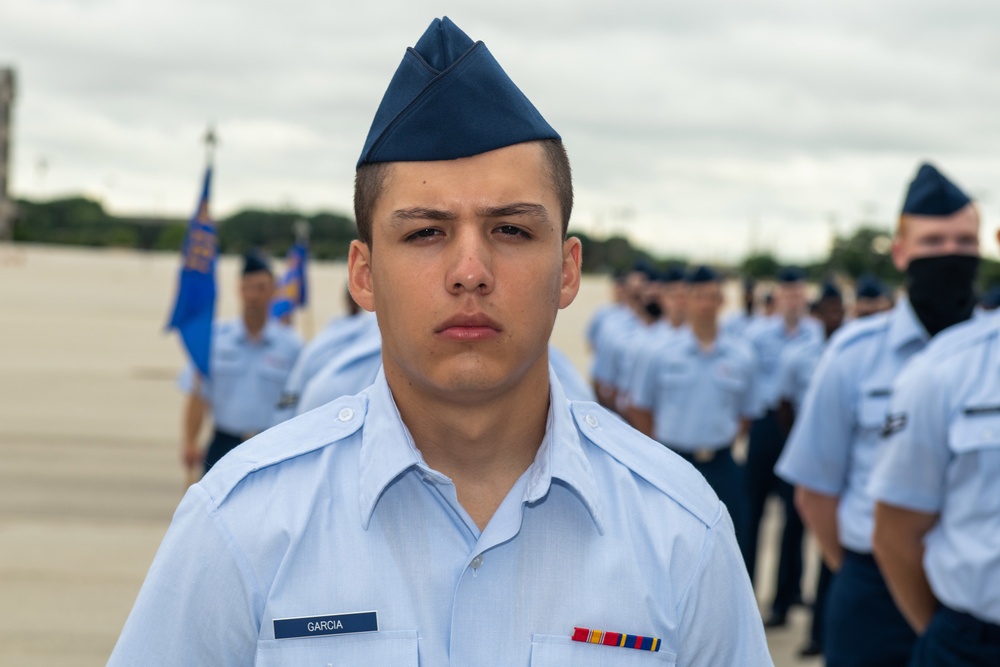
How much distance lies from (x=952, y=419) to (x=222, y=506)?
8.14 feet

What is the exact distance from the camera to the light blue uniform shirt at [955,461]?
128 inches

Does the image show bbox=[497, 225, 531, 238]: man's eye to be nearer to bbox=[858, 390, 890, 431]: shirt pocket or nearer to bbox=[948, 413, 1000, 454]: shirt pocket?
bbox=[948, 413, 1000, 454]: shirt pocket

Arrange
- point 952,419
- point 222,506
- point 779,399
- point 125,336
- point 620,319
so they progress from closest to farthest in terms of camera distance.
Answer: point 222,506 < point 952,419 < point 779,399 < point 620,319 < point 125,336

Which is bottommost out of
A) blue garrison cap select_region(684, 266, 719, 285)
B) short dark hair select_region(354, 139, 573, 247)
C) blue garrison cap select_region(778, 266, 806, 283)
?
blue garrison cap select_region(778, 266, 806, 283)

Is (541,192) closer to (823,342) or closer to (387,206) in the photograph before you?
(387,206)

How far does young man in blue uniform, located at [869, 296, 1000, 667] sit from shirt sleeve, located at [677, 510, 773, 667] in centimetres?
170

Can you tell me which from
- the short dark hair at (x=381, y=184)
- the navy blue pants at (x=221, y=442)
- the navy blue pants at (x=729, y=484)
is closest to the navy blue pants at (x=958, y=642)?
the short dark hair at (x=381, y=184)

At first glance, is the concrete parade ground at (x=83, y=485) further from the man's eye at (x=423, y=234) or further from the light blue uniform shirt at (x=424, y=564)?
the man's eye at (x=423, y=234)

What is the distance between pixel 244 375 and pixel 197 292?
1111 millimetres

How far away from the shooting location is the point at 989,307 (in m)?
9.27

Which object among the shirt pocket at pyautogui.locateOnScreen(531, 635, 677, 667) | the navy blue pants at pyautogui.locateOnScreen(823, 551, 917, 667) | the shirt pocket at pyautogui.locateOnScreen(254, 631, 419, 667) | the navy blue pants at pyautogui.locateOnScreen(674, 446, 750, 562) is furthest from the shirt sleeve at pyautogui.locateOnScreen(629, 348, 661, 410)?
the shirt pocket at pyautogui.locateOnScreen(254, 631, 419, 667)

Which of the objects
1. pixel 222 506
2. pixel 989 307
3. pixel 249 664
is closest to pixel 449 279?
pixel 222 506

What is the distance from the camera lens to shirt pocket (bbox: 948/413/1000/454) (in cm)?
325

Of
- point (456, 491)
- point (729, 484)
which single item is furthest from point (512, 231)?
point (729, 484)
